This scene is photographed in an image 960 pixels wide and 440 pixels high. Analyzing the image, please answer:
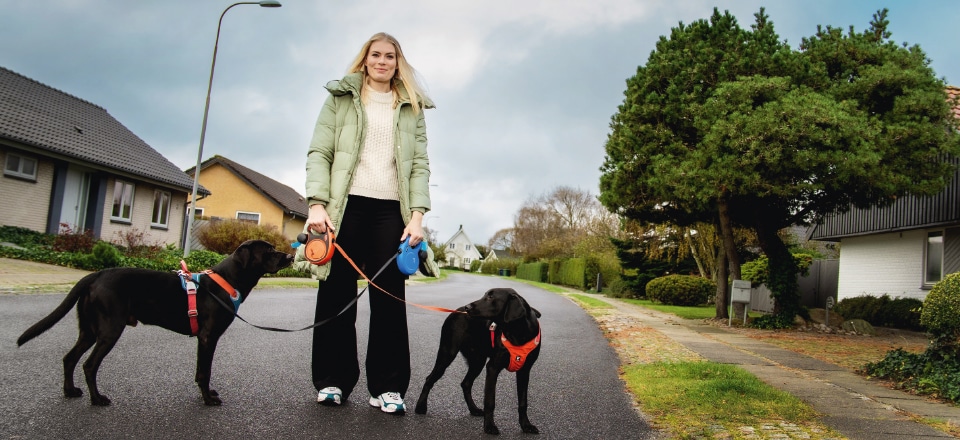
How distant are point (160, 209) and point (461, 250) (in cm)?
9270

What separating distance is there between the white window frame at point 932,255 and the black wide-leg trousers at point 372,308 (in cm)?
1570

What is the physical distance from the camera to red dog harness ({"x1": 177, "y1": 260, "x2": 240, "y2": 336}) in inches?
136

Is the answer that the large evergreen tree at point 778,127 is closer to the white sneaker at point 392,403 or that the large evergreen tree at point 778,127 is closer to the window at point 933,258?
the window at point 933,258

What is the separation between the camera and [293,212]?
33438 millimetres

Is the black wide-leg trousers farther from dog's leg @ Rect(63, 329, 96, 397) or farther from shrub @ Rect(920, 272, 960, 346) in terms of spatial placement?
shrub @ Rect(920, 272, 960, 346)

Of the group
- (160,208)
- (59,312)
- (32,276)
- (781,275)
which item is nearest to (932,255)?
(781,275)

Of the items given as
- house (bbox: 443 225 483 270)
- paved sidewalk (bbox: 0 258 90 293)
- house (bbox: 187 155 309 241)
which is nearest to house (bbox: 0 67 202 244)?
paved sidewalk (bbox: 0 258 90 293)

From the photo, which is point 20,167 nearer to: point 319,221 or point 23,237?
point 23,237

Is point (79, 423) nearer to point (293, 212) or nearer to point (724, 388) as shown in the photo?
point (724, 388)

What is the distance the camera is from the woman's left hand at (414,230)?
3.51 metres

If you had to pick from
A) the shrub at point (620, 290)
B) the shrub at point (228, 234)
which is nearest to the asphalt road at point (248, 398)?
the shrub at point (228, 234)

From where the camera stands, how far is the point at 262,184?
34.2 metres

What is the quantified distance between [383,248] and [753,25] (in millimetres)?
11242

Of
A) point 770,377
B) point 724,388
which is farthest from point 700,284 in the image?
point 724,388
